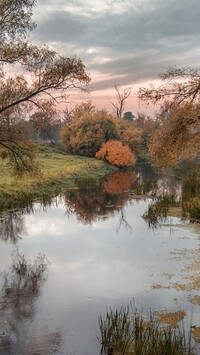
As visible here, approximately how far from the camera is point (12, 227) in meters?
25.5

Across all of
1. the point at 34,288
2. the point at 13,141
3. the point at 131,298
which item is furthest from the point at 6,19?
the point at 131,298

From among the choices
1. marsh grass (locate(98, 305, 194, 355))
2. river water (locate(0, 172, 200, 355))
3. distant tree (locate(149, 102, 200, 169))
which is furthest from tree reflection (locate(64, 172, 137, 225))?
marsh grass (locate(98, 305, 194, 355))

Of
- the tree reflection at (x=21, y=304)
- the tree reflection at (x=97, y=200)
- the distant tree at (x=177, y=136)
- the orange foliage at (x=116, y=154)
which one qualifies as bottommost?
the tree reflection at (x=21, y=304)

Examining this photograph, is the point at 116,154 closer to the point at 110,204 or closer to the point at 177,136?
the point at 110,204

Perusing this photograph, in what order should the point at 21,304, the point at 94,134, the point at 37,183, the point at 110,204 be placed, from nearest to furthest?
the point at 21,304 < the point at 110,204 < the point at 37,183 < the point at 94,134

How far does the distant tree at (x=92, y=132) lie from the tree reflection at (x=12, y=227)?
2074 inches

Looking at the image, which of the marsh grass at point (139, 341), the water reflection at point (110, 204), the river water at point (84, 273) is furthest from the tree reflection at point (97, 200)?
the marsh grass at point (139, 341)

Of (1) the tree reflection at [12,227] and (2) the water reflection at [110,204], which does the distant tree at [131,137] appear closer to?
(2) the water reflection at [110,204]

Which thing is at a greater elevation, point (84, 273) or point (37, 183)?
point (37, 183)

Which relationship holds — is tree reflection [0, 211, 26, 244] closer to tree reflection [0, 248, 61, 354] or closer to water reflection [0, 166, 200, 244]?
water reflection [0, 166, 200, 244]

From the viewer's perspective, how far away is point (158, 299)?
45.6 feet

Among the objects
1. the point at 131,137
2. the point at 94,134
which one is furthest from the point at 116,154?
the point at 131,137

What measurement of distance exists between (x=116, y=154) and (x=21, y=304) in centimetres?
6239

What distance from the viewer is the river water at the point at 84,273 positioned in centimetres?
→ 1173
